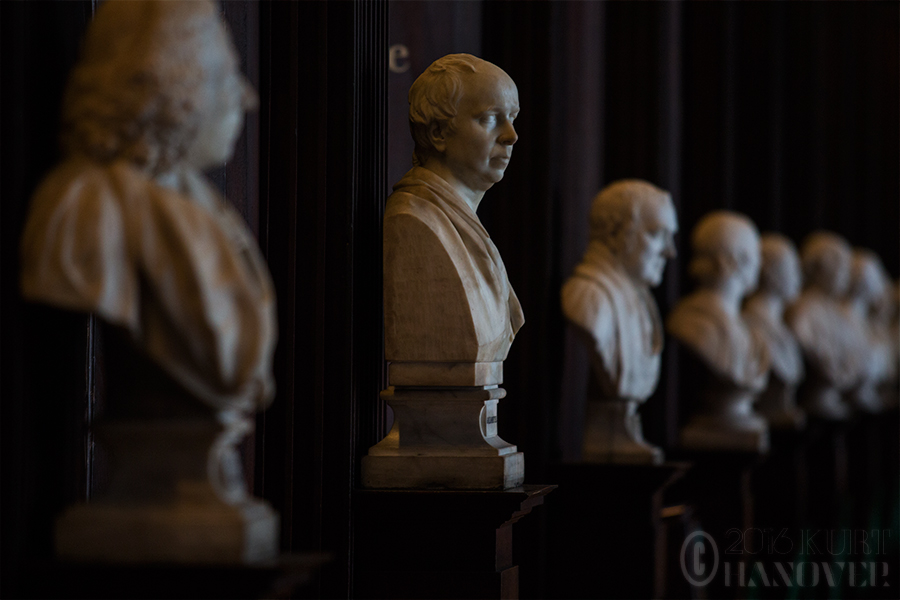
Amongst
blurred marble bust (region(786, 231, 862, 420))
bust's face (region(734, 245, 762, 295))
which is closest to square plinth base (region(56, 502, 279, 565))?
bust's face (region(734, 245, 762, 295))

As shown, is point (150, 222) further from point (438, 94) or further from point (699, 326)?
point (699, 326)

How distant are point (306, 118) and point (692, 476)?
4.13 meters

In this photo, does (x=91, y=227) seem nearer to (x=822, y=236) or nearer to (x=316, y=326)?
(x=316, y=326)

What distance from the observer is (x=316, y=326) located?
4.80m

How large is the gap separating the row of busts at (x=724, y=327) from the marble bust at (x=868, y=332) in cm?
2

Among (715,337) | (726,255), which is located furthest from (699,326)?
(726,255)

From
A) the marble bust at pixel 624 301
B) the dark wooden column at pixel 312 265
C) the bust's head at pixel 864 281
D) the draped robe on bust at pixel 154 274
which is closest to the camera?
the draped robe on bust at pixel 154 274

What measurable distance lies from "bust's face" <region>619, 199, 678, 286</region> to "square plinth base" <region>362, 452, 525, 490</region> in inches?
77.0

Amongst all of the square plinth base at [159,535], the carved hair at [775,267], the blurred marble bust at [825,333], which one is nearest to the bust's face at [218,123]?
the square plinth base at [159,535]

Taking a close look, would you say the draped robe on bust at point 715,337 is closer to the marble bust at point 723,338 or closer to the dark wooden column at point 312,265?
the marble bust at point 723,338

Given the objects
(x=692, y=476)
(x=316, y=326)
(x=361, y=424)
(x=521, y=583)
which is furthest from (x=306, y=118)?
(x=692, y=476)

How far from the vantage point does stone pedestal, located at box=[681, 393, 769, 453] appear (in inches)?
318

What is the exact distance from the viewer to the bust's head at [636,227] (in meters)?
6.52

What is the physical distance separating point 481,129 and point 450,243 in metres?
0.46
